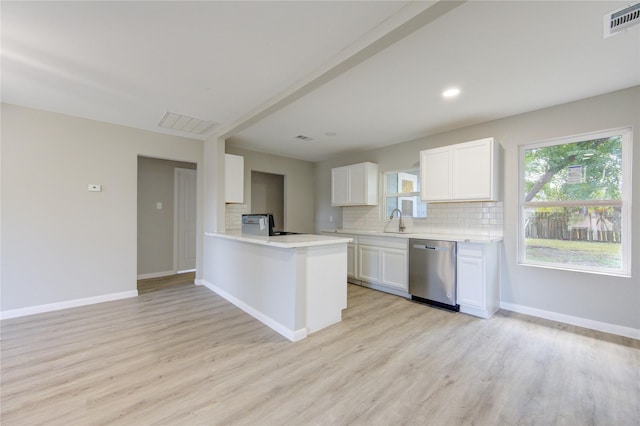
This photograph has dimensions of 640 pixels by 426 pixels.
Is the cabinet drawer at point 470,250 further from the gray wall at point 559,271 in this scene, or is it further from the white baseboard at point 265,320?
the white baseboard at point 265,320

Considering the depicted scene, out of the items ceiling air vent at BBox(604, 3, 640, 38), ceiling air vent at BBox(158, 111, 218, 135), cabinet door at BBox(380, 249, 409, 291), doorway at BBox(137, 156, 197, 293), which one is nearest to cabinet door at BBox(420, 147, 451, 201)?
cabinet door at BBox(380, 249, 409, 291)

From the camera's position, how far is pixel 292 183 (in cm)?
567

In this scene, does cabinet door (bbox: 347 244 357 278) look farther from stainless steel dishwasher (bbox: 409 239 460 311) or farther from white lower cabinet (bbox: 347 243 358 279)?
stainless steel dishwasher (bbox: 409 239 460 311)

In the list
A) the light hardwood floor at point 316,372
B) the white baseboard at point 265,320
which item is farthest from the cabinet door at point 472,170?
the white baseboard at point 265,320

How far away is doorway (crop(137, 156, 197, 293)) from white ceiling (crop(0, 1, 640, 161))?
5.90 ft

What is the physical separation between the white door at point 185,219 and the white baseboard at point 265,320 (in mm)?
1814

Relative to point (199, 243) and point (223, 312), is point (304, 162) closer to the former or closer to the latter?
point (199, 243)

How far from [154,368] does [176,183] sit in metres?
3.97

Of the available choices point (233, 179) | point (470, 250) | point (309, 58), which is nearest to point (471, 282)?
point (470, 250)

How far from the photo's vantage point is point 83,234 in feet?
11.1

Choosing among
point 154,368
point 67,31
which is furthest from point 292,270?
point 67,31

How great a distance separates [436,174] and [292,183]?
9.70 ft

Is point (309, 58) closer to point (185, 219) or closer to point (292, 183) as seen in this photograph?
point (292, 183)

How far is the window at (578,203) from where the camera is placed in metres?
2.67
